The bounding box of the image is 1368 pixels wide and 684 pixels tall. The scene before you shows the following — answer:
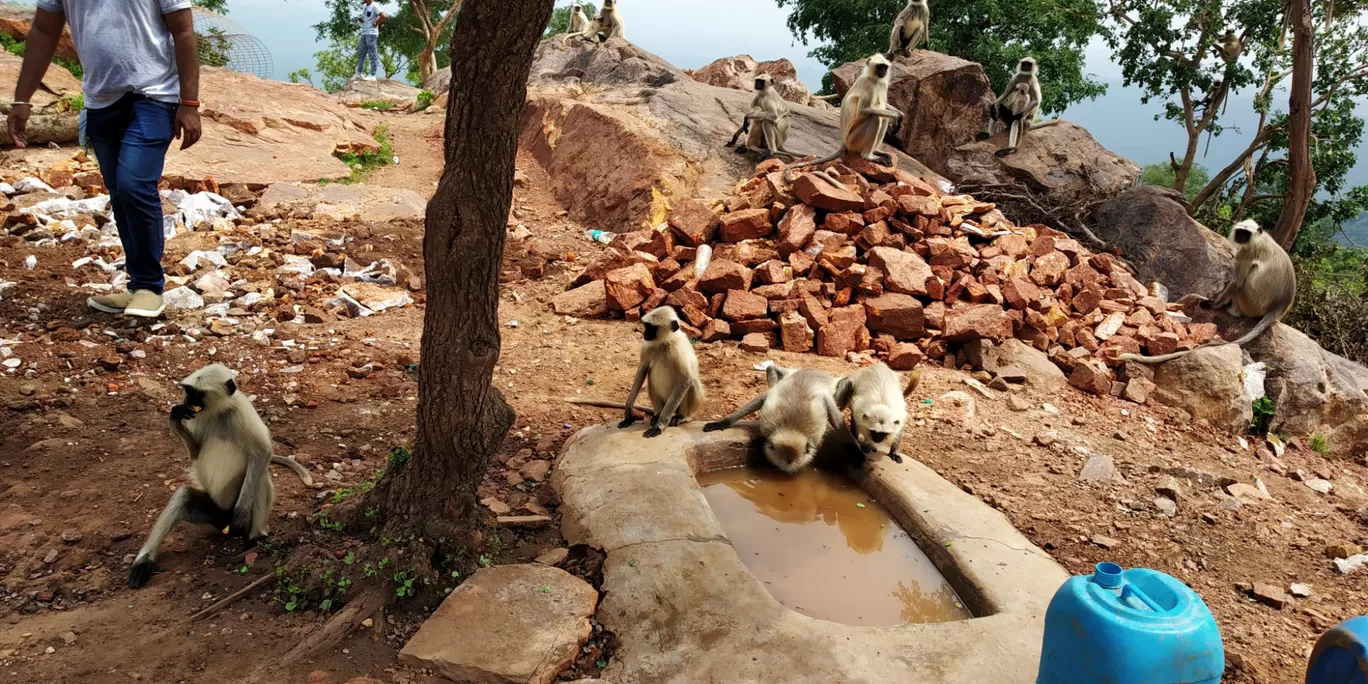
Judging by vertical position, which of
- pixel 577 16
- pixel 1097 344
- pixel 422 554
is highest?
pixel 577 16

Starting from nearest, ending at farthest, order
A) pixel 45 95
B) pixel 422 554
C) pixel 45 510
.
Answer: pixel 422 554 < pixel 45 510 < pixel 45 95

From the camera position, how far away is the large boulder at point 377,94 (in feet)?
56.0

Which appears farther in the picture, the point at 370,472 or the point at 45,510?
the point at 370,472

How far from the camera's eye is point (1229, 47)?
15.5 meters

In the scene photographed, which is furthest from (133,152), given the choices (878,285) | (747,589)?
(878,285)

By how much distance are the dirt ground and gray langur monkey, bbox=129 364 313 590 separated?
0.17 metres

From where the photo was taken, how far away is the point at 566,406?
19.0 ft

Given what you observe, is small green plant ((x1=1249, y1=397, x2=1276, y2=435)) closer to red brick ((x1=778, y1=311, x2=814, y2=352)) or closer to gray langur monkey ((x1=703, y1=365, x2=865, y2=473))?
red brick ((x1=778, y1=311, x2=814, y2=352))

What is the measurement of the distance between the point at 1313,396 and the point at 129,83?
10354mm

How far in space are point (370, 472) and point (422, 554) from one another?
1210 mm

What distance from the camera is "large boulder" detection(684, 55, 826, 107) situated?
19277mm

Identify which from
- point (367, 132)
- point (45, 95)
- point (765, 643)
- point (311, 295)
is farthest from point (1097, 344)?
point (45, 95)

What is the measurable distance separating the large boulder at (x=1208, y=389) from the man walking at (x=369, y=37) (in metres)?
18.0

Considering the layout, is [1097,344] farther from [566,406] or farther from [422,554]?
[422,554]
